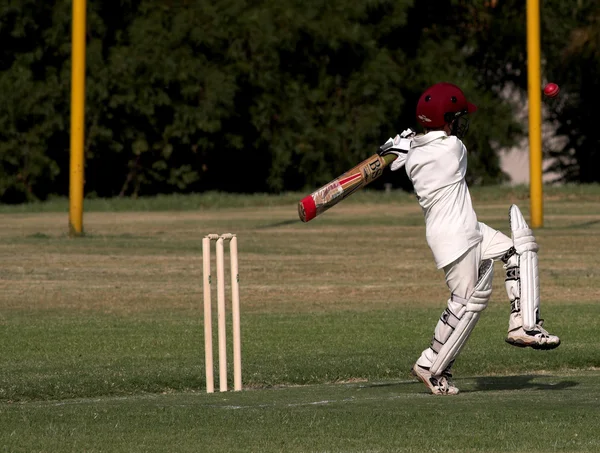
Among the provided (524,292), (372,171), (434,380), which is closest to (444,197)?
(372,171)

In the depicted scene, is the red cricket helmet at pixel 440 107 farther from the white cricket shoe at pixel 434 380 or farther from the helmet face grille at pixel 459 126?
the white cricket shoe at pixel 434 380

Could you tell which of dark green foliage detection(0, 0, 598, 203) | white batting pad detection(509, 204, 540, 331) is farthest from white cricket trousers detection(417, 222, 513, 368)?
dark green foliage detection(0, 0, 598, 203)

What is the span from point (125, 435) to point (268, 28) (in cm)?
3205

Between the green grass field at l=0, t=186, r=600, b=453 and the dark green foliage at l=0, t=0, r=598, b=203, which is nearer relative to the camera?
the green grass field at l=0, t=186, r=600, b=453

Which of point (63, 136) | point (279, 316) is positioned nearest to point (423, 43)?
point (63, 136)

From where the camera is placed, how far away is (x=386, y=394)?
10953 mm

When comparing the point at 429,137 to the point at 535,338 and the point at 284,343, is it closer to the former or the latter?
the point at 535,338

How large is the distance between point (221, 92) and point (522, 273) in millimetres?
29305

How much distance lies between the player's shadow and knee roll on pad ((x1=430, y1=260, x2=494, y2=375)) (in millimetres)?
812

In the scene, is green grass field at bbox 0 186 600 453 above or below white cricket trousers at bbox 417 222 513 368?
below

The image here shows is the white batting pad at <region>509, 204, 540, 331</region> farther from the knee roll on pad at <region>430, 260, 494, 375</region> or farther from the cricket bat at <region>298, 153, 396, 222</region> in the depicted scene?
the cricket bat at <region>298, 153, 396, 222</region>

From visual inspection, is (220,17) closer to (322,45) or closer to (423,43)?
(322,45)

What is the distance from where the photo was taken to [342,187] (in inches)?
414

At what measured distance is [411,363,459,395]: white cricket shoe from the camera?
34.9ft
